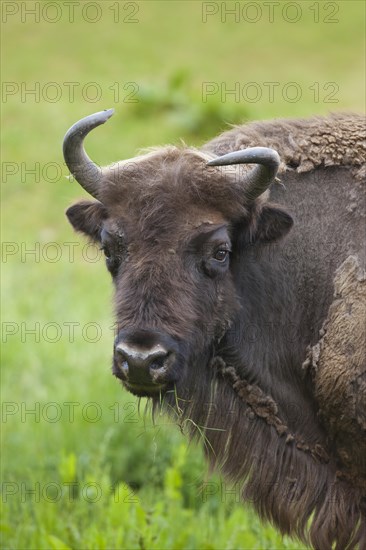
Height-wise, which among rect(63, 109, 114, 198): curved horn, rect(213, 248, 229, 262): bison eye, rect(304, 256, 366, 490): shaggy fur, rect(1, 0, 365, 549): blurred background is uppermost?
rect(63, 109, 114, 198): curved horn

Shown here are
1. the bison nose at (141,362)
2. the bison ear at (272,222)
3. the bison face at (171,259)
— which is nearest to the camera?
the bison nose at (141,362)

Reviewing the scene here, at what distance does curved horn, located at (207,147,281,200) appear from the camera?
4.94 metres

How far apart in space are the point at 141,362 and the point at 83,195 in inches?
91.5

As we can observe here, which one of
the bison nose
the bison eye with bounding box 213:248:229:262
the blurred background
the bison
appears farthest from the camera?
the blurred background

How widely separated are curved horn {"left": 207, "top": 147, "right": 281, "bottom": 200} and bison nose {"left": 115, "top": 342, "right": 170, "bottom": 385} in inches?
43.2

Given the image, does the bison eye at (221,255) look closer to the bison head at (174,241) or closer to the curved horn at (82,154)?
the bison head at (174,241)

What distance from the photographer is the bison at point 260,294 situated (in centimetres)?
503

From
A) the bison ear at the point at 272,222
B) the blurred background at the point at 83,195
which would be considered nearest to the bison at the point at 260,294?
the bison ear at the point at 272,222

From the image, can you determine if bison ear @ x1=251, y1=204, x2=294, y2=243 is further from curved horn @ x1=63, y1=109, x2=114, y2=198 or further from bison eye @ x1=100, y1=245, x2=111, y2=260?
curved horn @ x1=63, y1=109, x2=114, y2=198

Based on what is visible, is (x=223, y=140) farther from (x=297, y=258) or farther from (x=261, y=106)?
(x=261, y=106)

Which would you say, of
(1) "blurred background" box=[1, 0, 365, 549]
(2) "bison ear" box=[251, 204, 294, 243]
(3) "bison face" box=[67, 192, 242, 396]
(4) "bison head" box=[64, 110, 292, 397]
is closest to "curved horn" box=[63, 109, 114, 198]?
(4) "bison head" box=[64, 110, 292, 397]

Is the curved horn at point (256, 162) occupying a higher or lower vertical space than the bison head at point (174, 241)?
higher

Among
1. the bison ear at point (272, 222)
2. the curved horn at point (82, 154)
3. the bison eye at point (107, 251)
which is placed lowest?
the bison eye at point (107, 251)

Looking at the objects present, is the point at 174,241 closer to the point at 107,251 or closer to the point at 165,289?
the point at 165,289
